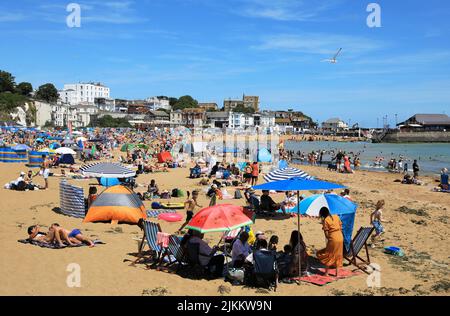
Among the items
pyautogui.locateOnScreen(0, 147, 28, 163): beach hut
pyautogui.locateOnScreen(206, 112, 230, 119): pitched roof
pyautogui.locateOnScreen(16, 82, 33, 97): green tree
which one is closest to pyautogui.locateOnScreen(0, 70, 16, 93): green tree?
pyautogui.locateOnScreen(16, 82, 33, 97): green tree

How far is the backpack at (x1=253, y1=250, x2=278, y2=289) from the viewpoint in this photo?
22.2ft

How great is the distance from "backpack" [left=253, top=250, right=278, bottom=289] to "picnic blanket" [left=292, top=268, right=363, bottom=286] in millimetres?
539

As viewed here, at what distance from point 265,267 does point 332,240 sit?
133 cm

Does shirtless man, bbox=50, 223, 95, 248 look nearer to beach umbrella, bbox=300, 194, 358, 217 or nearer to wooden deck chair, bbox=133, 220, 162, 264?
wooden deck chair, bbox=133, 220, 162, 264

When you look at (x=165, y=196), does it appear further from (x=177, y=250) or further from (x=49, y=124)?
(x=49, y=124)

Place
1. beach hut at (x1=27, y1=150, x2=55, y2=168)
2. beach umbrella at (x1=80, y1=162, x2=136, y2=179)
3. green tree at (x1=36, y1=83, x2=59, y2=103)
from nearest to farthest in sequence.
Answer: beach umbrella at (x1=80, y1=162, x2=136, y2=179), beach hut at (x1=27, y1=150, x2=55, y2=168), green tree at (x1=36, y1=83, x2=59, y2=103)

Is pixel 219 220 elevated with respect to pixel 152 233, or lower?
elevated

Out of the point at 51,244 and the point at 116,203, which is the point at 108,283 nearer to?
the point at 51,244

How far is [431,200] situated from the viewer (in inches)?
681

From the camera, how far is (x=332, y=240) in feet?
23.6

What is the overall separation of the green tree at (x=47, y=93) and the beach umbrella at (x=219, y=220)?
103m

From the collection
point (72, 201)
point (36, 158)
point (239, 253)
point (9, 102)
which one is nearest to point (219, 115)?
point (9, 102)
